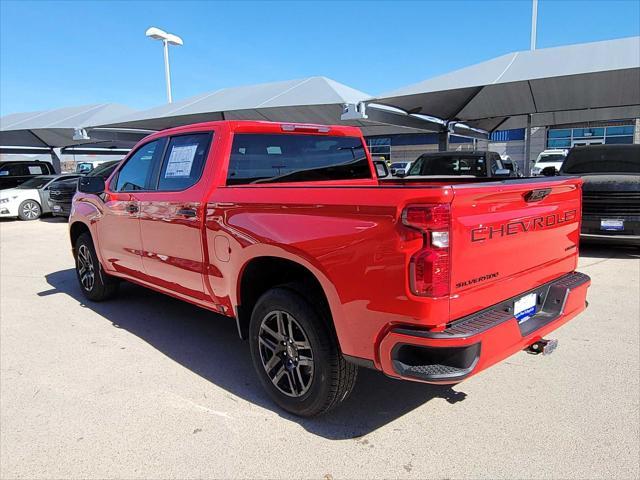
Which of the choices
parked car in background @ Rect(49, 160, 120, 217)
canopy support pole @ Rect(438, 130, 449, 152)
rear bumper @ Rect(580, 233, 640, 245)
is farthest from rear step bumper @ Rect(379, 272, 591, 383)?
canopy support pole @ Rect(438, 130, 449, 152)

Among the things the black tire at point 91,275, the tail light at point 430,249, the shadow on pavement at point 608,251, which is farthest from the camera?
the shadow on pavement at point 608,251

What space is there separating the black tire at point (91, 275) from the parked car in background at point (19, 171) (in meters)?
14.7

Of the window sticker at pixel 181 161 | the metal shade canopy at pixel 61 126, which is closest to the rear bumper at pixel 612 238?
the window sticker at pixel 181 161

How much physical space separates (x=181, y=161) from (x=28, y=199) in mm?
14817

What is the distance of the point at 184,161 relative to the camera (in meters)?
3.90

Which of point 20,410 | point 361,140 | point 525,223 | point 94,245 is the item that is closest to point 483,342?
point 525,223

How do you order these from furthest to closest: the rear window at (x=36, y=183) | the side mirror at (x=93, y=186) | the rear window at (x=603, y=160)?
the rear window at (x=36, y=183) < the rear window at (x=603, y=160) < the side mirror at (x=93, y=186)

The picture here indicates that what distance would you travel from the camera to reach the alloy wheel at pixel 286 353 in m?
2.96

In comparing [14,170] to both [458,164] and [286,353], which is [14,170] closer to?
[458,164]

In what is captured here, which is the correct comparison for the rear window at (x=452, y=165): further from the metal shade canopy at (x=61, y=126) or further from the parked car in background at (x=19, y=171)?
the metal shade canopy at (x=61, y=126)

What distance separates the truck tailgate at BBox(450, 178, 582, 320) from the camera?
2324 mm

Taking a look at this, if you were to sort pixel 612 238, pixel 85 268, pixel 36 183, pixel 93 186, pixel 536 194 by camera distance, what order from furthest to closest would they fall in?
pixel 36 183 → pixel 612 238 → pixel 85 268 → pixel 93 186 → pixel 536 194

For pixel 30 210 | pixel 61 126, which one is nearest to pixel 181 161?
pixel 30 210

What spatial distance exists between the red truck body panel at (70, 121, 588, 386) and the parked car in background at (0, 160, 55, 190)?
17440 mm
